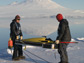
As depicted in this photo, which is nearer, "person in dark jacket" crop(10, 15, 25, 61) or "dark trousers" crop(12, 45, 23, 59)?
"person in dark jacket" crop(10, 15, 25, 61)

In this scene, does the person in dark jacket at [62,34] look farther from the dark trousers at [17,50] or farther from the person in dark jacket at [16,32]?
the dark trousers at [17,50]

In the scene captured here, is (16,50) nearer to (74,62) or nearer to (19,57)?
(19,57)

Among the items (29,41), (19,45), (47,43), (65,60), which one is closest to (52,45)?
(47,43)

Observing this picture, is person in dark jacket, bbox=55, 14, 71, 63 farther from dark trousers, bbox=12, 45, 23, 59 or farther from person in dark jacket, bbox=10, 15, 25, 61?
dark trousers, bbox=12, 45, 23, 59

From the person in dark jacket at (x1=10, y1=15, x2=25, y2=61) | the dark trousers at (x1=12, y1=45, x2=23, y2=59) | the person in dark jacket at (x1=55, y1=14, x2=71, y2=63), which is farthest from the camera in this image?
the dark trousers at (x1=12, y1=45, x2=23, y2=59)

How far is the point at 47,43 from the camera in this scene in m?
5.46

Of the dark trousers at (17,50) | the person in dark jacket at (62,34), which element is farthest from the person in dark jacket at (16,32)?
the person in dark jacket at (62,34)

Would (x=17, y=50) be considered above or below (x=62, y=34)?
below

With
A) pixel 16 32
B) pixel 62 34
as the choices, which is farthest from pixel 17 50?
pixel 62 34

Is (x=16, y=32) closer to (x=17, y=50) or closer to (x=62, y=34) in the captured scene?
(x=17, y=50)

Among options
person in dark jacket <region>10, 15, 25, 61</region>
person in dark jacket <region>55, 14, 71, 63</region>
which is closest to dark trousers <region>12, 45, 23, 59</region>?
person in dark jacket <region>10, 15, 25, 61</region>

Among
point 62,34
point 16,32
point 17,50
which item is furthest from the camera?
point 17,50

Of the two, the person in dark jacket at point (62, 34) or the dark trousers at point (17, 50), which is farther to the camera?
the dark trousers at point (17, 50)

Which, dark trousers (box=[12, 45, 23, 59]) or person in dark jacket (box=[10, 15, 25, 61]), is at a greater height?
person in dark jacket (box=[10, 15, 25, 61])
